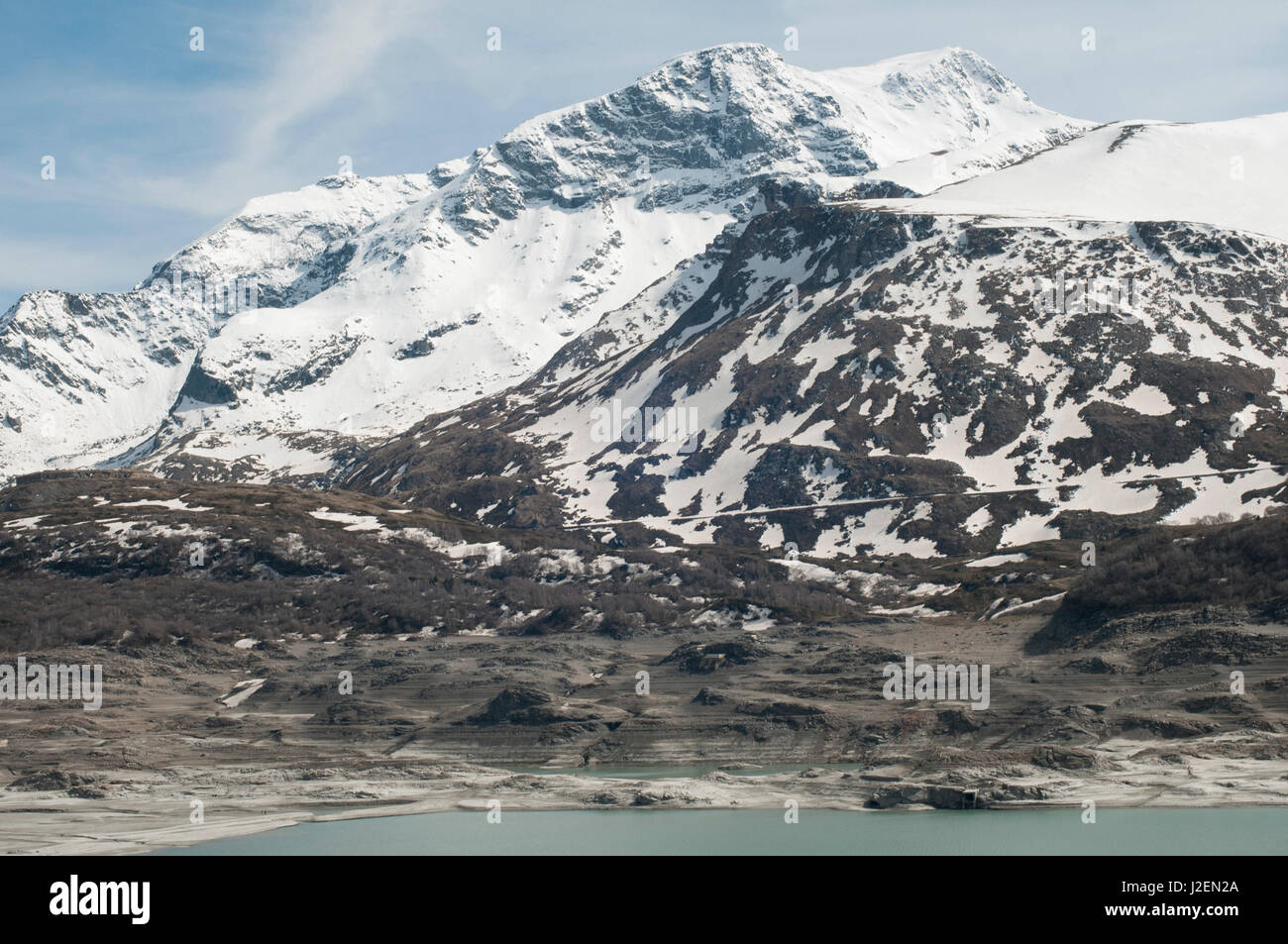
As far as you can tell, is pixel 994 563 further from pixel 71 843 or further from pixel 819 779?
pixel 71 843

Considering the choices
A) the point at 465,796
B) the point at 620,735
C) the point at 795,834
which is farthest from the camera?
the point at 620,735

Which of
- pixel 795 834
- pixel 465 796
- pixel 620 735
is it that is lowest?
pixel 795 834

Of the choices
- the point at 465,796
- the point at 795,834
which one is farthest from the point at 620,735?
the point at 795,834

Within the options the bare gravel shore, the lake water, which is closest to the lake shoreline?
the bare gravel shore

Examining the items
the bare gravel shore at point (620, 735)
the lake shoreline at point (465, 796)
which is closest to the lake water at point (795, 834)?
the lake shoreline at point (465, 796)

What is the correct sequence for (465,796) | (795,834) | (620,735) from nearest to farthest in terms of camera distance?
(795,834) → (465,796) → (620,735)

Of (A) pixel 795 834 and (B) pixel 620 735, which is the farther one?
(B) pixel 620 735

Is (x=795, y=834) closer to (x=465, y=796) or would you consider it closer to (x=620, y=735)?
(x=465, y=796)
